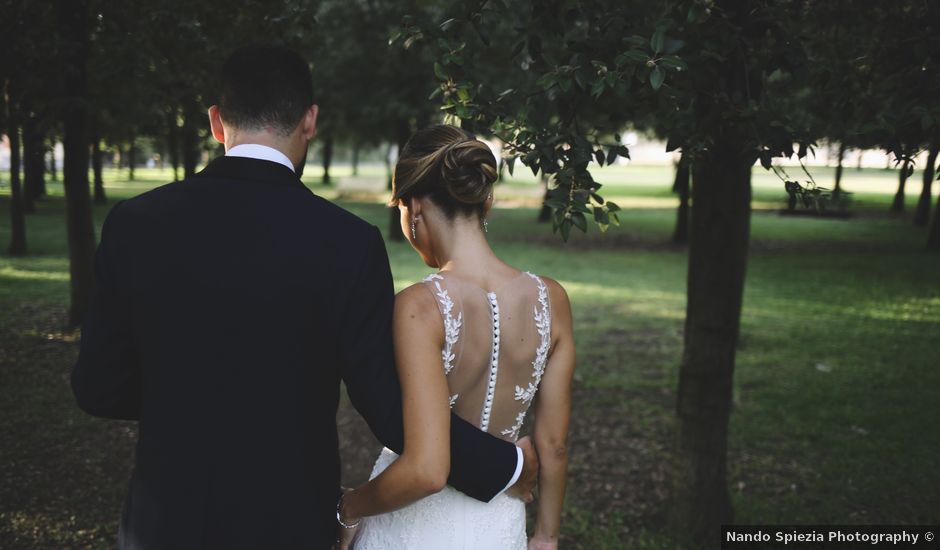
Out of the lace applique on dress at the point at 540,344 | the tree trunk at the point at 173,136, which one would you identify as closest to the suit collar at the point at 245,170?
the lace applique on dress at the point at 540,344

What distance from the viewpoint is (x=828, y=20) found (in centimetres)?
427

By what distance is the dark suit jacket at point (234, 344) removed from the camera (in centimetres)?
198

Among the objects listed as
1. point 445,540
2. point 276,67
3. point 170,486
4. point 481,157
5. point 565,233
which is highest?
point 276,67

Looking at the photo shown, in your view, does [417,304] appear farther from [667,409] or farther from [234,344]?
[667,409]

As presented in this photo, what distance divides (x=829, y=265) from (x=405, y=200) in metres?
17.1

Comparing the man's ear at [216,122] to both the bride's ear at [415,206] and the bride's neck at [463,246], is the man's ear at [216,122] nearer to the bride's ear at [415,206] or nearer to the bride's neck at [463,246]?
the bride's ear at [415,206]

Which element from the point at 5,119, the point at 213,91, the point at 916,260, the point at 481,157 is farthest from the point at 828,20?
the point at 916,260

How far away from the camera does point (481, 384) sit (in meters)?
2.43

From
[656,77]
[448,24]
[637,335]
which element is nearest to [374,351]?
[656,77]

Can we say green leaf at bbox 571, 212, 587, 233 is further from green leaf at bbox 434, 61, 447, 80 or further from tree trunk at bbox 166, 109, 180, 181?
tree trunk at bbox 166, 109, 180, 181

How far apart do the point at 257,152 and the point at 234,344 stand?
569 millimetres

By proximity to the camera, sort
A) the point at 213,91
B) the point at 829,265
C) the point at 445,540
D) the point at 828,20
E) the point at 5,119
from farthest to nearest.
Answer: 1. the point at 829,265
2. the point at 5,119
3. the point at 213,91
4. the point at 828,20
5. the point at 445,540

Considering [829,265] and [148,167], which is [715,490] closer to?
[829,265]

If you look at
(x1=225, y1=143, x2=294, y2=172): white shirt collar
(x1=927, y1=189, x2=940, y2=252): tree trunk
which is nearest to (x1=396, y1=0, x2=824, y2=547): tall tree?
(x1=225, y1=143, x2=294, y2=172): white shirt collar
